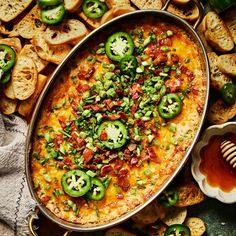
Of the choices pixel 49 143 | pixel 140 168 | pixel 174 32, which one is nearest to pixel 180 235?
pixel 140 168

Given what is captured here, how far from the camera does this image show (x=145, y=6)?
4.21m

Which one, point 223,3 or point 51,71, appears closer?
point 223,3

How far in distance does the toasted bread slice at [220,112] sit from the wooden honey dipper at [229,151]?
0.60 ft

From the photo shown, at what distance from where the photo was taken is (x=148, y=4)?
4.21m

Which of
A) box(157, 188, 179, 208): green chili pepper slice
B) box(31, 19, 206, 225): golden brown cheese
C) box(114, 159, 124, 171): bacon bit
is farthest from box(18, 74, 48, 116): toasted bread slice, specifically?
box(157, 188, 179, 208): green chili pepper slice

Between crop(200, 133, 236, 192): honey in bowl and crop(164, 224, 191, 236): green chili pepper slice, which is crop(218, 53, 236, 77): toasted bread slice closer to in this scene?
crop(200, 133, 236, 192): honey in bowl

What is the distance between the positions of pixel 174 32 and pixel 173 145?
2.57ft

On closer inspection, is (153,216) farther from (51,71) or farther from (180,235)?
(51,71)

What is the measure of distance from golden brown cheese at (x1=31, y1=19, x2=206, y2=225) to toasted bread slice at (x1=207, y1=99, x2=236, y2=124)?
0.72 ft

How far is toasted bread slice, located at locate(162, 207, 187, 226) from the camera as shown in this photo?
4180mm

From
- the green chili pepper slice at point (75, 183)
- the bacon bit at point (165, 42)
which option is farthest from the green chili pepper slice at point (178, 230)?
the bacon bit at point (165, 42)

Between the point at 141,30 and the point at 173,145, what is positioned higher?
the point at 141,30

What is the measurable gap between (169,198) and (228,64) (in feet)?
3.36

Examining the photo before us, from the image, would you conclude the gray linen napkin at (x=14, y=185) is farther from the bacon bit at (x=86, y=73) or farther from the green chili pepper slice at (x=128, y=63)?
the green chili pepper slice at (x=128, y=63)
